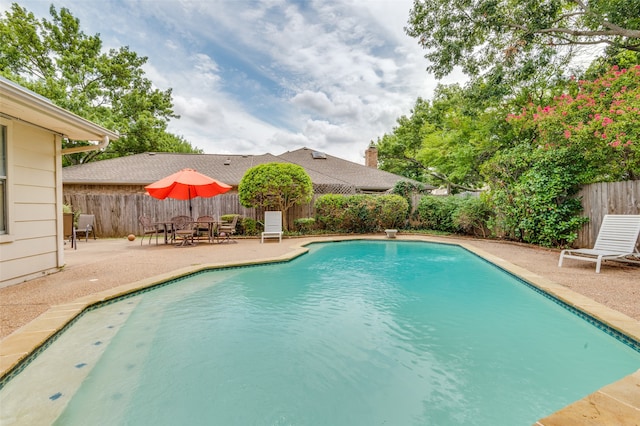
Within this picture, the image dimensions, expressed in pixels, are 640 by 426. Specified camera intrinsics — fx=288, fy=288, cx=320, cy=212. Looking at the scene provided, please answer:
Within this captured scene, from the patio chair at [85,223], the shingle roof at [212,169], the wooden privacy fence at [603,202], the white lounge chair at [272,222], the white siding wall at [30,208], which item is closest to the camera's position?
the white siding wall at [30,208]

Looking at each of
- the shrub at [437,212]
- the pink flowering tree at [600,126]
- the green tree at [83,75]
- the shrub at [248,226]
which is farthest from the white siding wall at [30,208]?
the green tree at [83,75]

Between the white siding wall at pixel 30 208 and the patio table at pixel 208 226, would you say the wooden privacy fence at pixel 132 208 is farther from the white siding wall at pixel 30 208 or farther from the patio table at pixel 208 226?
the white siding wall at pixel 30 208

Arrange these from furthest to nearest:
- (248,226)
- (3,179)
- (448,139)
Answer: (448,139) < (248,226) < (3,179)

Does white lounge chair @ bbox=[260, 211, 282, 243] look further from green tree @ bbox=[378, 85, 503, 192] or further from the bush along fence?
green tree @ bbox=[378, 85, 503, 192]

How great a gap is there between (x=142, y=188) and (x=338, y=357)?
44.2 ft

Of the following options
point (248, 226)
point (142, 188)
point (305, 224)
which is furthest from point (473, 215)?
point (142, 188)

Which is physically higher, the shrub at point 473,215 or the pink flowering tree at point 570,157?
the pink flowering tree at point 570,157

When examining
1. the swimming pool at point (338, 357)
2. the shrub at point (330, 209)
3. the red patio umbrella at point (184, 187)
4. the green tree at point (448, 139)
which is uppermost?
the green tree at point (448, 139)

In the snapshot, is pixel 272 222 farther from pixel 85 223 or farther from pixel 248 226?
pixel 85 223

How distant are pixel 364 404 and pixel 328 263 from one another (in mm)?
5376

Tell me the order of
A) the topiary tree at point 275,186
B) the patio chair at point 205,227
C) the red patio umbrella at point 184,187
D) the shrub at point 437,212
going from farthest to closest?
the shrub at point 437,212 < the topiary tree at point 275,186 < the patio chair at point 205,227 < the red patio umbrella at point 184,187

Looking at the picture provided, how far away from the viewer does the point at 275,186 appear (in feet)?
38.7

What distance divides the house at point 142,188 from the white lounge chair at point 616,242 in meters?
9.85

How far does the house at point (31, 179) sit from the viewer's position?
4328 mm
